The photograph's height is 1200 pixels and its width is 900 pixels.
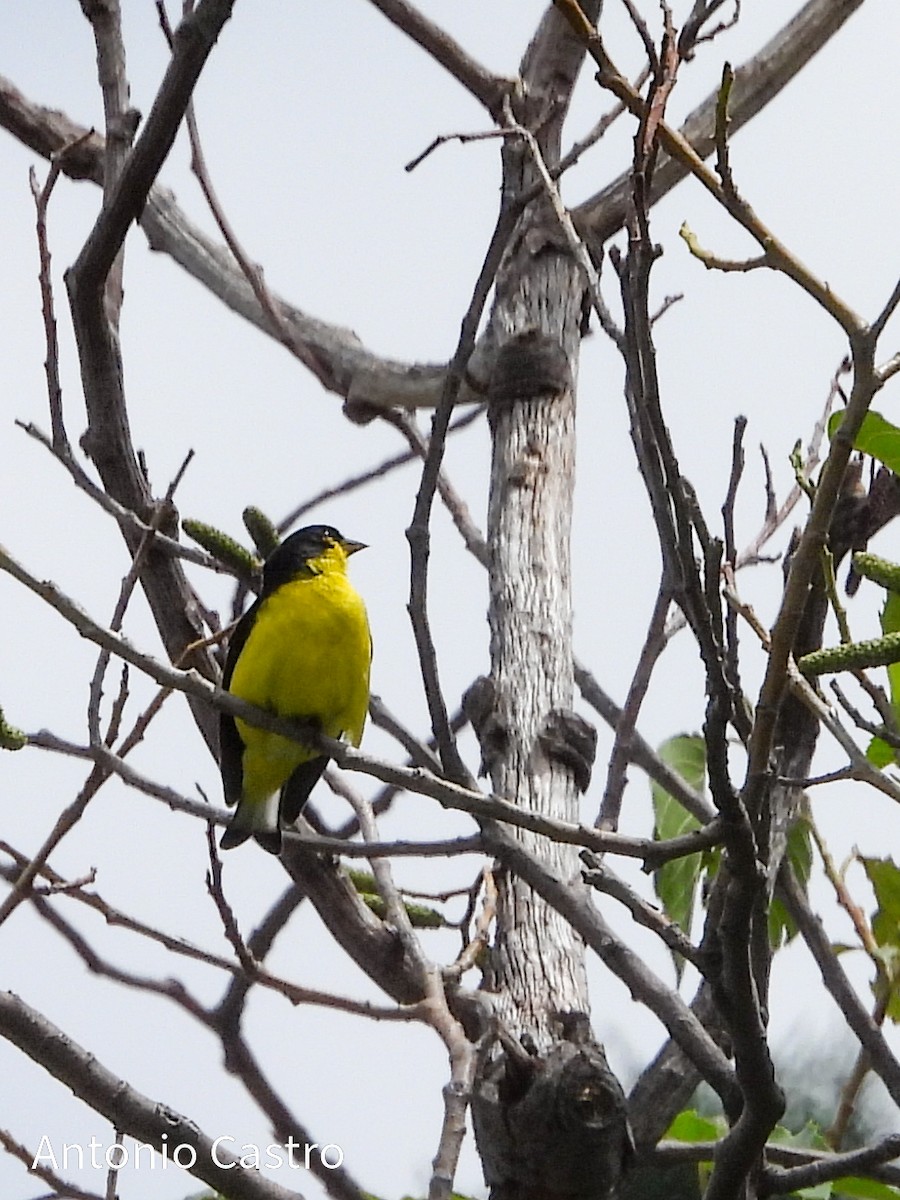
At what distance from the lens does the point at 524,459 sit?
3.10m

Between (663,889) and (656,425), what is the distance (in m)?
1.92

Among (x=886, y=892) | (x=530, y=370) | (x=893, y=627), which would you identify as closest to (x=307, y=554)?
(x=530, y=370)

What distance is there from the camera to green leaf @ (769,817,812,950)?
10.0 ft

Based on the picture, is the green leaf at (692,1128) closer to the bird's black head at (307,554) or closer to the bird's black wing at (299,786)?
the bird's black wing at (299,786)

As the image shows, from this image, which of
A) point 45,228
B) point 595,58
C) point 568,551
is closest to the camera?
point 595,58

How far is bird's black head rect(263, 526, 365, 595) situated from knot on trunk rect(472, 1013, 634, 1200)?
1.66 metres

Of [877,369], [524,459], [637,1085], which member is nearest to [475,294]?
[877,369]

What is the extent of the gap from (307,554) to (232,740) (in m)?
0.55

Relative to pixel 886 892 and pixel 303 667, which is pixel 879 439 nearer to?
pixel 886 892

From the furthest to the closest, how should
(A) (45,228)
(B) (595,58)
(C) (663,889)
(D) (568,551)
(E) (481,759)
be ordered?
(C) (663,889), (D) (568,551), (E) (481,759), (A) (45,228), (B) (595,58)

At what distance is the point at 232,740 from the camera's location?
350 cm

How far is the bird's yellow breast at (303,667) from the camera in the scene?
11.3ft

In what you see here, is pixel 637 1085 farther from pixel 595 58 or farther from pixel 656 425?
pixel 595 58

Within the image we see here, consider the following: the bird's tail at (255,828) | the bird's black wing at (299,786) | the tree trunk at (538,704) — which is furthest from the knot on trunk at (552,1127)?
the bird's black wing at (299,786)
